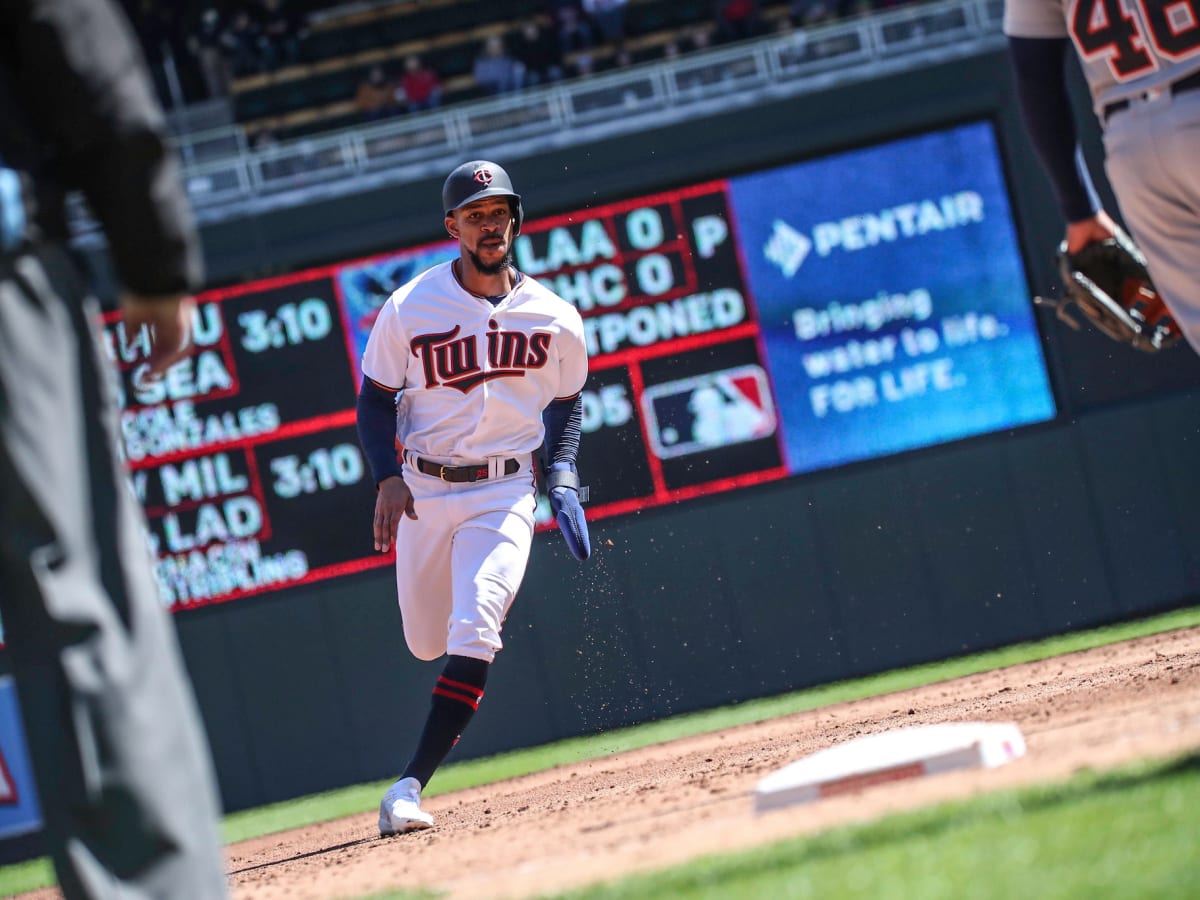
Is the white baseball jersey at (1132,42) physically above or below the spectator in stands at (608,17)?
below

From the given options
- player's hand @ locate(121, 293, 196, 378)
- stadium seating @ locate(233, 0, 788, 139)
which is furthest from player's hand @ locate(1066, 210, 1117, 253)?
stadium seating @ locate(233, 0, 788, 139)

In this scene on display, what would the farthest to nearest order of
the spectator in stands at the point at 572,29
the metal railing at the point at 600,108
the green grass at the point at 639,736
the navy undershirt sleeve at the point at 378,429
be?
the spectator in stands at the point at 572,29
the metal railing at the point at 600,108
the green grass at the point at 639,736
the navy undershirt sleeve at the point at 378,429

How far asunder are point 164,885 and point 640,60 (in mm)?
11036

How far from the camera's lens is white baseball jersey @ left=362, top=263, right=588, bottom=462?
4.82 meters

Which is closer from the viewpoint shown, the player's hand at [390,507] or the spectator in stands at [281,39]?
the player's hand at [390,507]

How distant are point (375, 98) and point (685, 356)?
16.9 ft

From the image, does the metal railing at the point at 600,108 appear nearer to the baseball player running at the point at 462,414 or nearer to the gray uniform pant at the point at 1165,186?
the baseball player running at the point at 462,414

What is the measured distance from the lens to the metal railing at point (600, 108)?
917 cm

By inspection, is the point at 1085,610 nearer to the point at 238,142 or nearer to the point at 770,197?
the point at 770,197

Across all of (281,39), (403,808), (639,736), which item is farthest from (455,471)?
(281,39)

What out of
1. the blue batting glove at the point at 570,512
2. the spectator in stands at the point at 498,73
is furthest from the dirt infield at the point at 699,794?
the spectator in stands at the point at 498,73

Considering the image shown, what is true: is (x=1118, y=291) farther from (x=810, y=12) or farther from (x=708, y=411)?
(x=810, y=12)

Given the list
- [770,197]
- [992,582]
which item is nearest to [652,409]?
[770,197]

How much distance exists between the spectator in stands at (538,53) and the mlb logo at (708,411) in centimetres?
460
